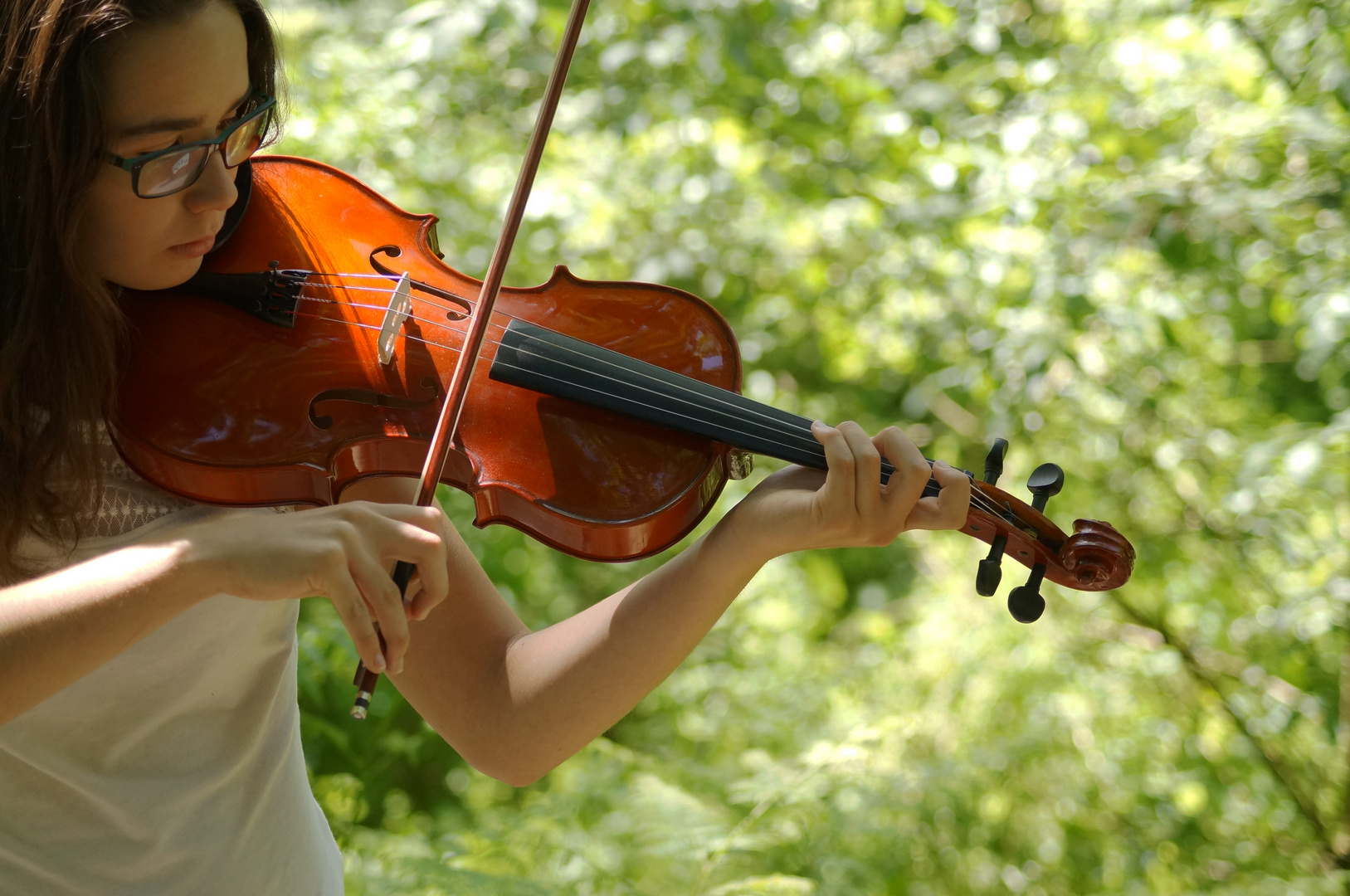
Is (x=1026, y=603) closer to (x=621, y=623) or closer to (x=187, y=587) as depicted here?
(x=621, y=623)

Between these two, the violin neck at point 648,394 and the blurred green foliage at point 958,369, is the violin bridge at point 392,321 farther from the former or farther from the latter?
the blurred green foliage at point 958,369

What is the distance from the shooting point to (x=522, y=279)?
106 inches

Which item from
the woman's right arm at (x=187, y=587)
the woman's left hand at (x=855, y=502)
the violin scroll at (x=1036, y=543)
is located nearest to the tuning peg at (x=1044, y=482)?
the violin scroll at (x=1036, y=543)

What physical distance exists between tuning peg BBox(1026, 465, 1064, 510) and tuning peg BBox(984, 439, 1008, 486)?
0.03 m

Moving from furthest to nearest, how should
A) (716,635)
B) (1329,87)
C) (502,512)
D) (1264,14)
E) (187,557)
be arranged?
(716,635) < (1264,14) < (1329,87) < (502,512) < (187,557)

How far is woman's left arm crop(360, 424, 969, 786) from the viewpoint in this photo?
955 millimetres

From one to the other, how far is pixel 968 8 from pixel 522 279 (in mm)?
1345

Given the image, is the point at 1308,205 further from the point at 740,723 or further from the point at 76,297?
the point at 76,297

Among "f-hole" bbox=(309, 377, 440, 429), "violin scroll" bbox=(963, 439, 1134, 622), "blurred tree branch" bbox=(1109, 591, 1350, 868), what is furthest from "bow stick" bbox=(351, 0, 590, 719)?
"blurred tree branch" bbox=(1109, 591, 1350, 868)

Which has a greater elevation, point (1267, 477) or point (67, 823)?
point (67, 823)

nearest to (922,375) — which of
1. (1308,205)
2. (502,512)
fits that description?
(1308,205)

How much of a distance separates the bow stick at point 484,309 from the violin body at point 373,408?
0.13 metres

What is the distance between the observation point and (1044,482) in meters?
1.07

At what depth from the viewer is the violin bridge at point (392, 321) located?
1099 millimetres
